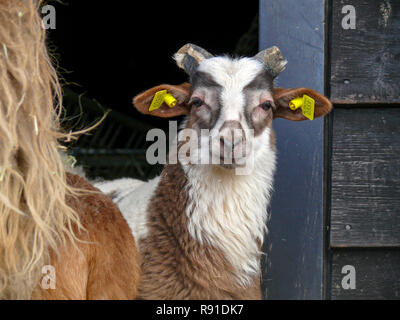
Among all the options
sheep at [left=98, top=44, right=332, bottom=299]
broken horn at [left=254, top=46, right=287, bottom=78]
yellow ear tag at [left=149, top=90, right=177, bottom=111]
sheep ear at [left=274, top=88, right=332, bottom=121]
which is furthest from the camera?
yellow ear tag at [left=149, top=90, right=177, bottom=111]

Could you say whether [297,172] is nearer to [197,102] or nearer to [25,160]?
[197,102]

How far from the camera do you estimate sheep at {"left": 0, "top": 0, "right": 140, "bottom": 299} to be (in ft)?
5.74

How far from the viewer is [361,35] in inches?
120

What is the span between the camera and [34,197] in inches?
71.4

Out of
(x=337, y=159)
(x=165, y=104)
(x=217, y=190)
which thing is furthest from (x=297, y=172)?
(x=165, y=104)

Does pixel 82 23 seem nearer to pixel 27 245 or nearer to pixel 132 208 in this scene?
pixel 132 208

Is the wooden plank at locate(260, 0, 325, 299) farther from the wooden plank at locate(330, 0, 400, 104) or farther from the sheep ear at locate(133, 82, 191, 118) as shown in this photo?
the sheep ear at locate(133, 82, 191, 118)

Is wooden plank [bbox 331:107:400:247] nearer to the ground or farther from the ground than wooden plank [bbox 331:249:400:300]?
farther from the ground

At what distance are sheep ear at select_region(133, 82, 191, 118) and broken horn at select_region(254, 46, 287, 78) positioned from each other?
51 cm

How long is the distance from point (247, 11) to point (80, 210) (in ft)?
23.8

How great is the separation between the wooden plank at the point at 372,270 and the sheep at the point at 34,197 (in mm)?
1629

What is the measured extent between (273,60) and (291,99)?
0.26 metres

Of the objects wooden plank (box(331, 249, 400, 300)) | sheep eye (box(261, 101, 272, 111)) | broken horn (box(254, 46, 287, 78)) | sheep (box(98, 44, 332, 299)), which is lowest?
wooden plank (box(331, 249, 400, 300))

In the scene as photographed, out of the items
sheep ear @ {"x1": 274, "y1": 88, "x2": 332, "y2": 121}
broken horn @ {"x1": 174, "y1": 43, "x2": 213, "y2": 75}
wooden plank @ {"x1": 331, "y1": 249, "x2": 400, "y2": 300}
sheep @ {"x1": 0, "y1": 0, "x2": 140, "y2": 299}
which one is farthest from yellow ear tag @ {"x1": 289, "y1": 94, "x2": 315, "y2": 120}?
sheep @ {"x1": 0, "y1": 0, "x2": 140, "y2": 299}
